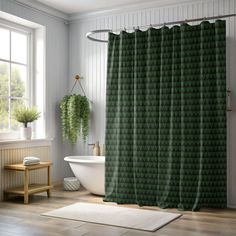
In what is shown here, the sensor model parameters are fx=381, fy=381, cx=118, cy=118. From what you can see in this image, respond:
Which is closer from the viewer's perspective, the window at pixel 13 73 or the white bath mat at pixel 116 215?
the white bath mat at pixel 116 215

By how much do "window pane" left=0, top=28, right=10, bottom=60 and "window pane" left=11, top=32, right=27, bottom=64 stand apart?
0.28 feet

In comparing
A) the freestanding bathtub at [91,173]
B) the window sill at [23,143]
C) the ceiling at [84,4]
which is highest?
the ceiling at [84,4]

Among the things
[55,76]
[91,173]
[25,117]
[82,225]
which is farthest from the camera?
[55,76]

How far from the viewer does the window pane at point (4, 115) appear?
199 inches

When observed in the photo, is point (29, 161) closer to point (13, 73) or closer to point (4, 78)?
point (4, 78)

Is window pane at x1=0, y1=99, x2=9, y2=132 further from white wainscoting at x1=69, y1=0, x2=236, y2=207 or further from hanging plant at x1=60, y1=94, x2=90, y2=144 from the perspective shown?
white wainscoting at x1=69, y1=0, x2=236, y2=207

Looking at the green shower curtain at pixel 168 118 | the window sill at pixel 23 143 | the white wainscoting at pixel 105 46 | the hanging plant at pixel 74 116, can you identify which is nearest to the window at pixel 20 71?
the window sill at pixel 23 143

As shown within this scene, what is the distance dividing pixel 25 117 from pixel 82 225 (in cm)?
198

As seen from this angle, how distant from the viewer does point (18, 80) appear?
540cm

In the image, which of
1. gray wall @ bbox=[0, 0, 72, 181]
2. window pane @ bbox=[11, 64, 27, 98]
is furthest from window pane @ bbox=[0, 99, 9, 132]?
gray wall @ bbox=[0, 0, 72, 181]

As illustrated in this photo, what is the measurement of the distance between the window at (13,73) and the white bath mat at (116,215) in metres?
1.59

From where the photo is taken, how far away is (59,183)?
5902 mm

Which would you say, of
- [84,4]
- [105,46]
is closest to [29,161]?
[105,46]

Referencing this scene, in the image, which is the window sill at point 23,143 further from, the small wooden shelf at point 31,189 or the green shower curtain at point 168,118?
the green shower curtain at point 168,118
